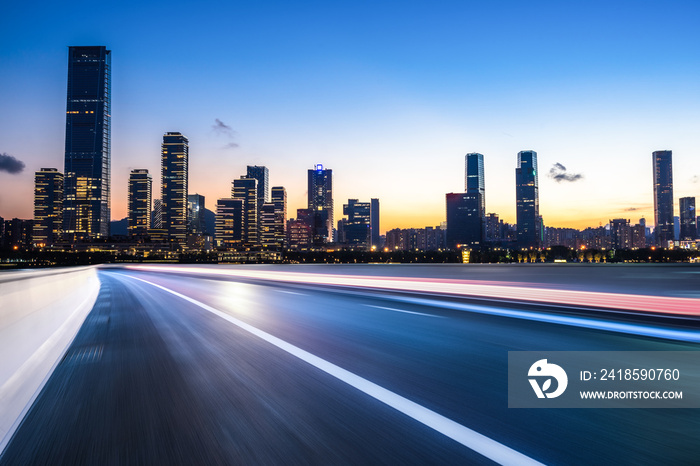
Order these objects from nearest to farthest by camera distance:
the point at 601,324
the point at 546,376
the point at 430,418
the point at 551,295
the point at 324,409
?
1. the point at 430,418
2. the point at 324,409
3. the point at 546,376
4. the point at 601,324
5. the point at 551,295

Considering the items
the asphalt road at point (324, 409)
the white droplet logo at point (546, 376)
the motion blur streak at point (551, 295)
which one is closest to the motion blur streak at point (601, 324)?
the asphalt road at point (324, 409)

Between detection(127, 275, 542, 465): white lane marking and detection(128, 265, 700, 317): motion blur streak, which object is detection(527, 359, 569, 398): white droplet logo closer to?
detection(127, 275, 542, 465): white lane marking

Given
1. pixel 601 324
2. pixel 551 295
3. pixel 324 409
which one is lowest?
pixel 601 324

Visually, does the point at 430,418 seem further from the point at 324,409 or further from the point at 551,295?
the point at 551,295

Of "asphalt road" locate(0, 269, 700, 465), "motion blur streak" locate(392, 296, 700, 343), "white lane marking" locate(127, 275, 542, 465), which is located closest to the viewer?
"white lane marking" locate(127, 275, 542, 465)

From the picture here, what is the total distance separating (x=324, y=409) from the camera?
414 centimetres

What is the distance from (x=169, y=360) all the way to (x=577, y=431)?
216 inches

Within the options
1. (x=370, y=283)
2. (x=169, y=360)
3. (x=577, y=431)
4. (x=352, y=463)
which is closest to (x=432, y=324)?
(x=169, y=360)

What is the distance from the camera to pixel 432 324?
9812 mm

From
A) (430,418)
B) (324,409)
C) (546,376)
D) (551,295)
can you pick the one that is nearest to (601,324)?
(551,295)

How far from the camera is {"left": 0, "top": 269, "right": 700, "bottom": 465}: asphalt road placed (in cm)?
320

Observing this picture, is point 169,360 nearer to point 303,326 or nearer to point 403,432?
point 303,326

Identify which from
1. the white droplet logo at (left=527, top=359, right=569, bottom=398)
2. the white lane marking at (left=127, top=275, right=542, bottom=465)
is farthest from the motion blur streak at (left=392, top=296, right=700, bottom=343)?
→ the white lane marking at (left=127, top=275, right=542, bottom=465)

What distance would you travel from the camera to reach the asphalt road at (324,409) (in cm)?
320
